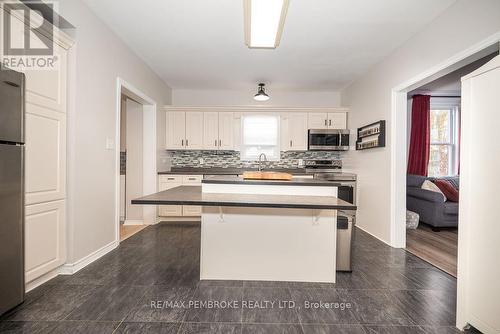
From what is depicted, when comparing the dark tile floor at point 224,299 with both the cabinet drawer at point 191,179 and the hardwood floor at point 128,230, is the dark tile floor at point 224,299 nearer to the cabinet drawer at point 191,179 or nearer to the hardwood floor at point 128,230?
the hardwood floor at point 128,230

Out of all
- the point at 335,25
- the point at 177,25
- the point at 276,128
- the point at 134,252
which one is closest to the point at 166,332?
the point at 134,252

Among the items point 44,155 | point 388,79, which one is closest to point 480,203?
point 388,79

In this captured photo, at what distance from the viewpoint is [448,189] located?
4.33m

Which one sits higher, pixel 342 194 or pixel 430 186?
pixel 430 186

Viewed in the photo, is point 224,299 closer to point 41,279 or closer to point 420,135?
point 41,279

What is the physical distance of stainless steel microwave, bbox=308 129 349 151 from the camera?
15.8 feet

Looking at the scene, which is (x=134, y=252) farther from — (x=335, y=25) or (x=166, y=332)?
(x=335, y=25)

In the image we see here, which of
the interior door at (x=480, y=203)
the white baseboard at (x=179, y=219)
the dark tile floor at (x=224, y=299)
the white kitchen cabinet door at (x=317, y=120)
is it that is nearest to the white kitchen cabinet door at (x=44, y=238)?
the dark tile floor at (x=224, y=299)

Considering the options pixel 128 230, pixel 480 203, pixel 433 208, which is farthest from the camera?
pixel 433 208

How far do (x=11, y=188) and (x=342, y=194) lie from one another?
4.12 m

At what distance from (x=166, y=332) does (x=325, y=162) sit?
4.25m

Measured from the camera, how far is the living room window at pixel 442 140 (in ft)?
18.2

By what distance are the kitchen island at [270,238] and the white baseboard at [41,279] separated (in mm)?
1348

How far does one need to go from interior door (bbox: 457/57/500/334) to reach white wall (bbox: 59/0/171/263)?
3155 mm
